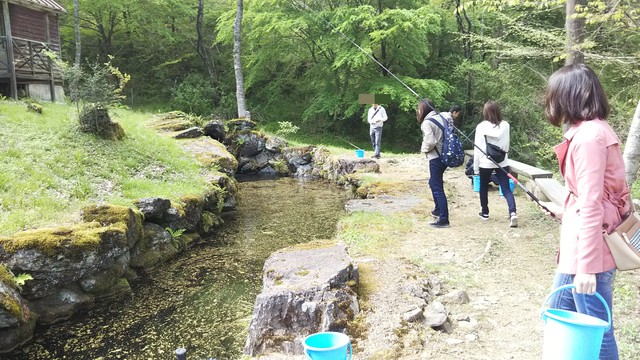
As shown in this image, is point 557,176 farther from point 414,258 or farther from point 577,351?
point 577,351

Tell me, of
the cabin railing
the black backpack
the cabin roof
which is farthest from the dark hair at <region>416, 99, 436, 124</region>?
the cabin roof

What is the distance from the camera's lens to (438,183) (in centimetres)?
647

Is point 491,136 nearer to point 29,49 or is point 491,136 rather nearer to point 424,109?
point 424,109

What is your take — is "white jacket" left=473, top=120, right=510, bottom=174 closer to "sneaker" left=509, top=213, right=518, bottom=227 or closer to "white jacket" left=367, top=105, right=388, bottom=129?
"sneaker" left=509, top=213, right=518, bottom=227

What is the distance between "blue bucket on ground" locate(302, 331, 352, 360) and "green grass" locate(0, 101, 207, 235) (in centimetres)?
429

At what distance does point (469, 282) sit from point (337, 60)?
14.7 meters

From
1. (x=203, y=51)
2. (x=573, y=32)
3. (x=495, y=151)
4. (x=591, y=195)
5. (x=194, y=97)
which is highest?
(x=203, y=51)

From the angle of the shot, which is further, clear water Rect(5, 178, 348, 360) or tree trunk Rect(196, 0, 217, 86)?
tree trunk Rect(196, 0, 217, 86)

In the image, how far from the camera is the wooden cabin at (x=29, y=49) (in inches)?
513

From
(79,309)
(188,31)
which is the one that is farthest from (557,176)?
(188,31)

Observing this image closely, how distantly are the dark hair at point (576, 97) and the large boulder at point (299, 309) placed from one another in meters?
2.23

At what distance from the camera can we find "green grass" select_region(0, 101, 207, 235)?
6199 mm

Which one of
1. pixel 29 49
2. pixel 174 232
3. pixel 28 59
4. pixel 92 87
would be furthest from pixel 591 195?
pixel 29 49

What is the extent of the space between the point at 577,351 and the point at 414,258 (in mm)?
3228
